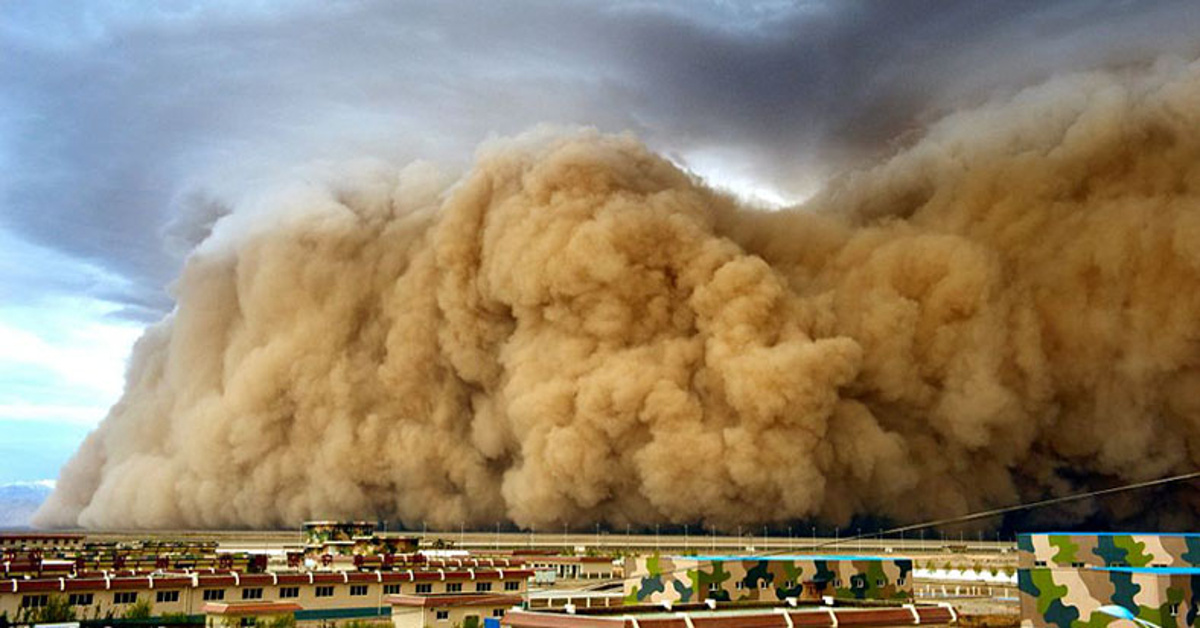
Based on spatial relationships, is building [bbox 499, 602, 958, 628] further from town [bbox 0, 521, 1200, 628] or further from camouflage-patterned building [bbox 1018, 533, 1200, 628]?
camouflage-patterned building [bbox 1018, 533, 1200, 628]

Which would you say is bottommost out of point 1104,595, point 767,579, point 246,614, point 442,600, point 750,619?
point 750,619

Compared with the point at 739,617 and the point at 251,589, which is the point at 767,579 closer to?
the point at 739,617

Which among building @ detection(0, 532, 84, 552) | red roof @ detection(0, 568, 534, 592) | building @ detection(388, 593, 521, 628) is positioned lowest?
building @ detection(388, 593, 521, 628)

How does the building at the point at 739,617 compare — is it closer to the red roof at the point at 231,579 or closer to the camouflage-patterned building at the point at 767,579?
the camouflage-patterned building at the point at 767,579

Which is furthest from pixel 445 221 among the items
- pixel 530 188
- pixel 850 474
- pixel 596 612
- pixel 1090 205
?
pixel 596 612

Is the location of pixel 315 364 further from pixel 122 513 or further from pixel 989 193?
pixel 989 193

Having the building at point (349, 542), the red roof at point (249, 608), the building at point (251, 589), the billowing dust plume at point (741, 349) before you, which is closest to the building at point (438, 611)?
the red roof at point (249, 608)

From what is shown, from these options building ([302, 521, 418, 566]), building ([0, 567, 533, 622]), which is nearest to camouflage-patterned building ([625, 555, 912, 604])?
building ([0, 567, 533, 622])

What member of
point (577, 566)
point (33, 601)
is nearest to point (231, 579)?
point (33, 601)
